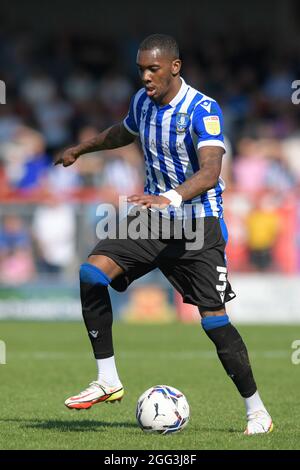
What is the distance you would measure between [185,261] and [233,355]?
0.65m

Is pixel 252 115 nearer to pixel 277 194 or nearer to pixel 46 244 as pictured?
pixel 277 194

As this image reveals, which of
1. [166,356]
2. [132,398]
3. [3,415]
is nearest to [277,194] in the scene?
[166,356]

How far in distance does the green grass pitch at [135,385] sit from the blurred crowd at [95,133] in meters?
1.22

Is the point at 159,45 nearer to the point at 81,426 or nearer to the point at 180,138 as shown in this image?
the point at 180,138

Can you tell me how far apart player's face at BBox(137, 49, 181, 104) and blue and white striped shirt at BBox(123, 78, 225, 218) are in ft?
0.45

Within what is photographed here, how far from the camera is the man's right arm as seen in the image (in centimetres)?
742

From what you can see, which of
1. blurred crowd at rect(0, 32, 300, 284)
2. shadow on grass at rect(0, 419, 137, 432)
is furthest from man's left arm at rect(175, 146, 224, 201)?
blurred crowd at rect(0, 32, 300, 284)

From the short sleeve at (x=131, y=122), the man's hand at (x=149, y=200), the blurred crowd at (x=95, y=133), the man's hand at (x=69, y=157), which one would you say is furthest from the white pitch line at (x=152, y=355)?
the man's hand at (x=149, y=200)

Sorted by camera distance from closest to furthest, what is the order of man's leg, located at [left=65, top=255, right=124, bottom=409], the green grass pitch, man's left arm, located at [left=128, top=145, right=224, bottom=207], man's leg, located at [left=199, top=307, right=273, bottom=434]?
man's left arm, located at [left=128, top=145, right=224, bottom=207] → the green grass pitch → man's leg, located at [left=199, top=307, right=273, bottom=434] → man's leg, located at [left=65, top=255, right=124, bottom=409]

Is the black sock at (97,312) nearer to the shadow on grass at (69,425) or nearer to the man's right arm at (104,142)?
the shadow on grass at (69,425)

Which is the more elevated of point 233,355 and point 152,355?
point 233,355

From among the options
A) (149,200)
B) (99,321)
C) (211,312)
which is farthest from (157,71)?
(99,321)

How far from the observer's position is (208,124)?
671 cm

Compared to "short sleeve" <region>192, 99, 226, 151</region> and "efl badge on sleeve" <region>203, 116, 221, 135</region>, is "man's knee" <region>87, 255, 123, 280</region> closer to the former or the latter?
"short sleeve" <region>192, 99, 226, 151</region>
